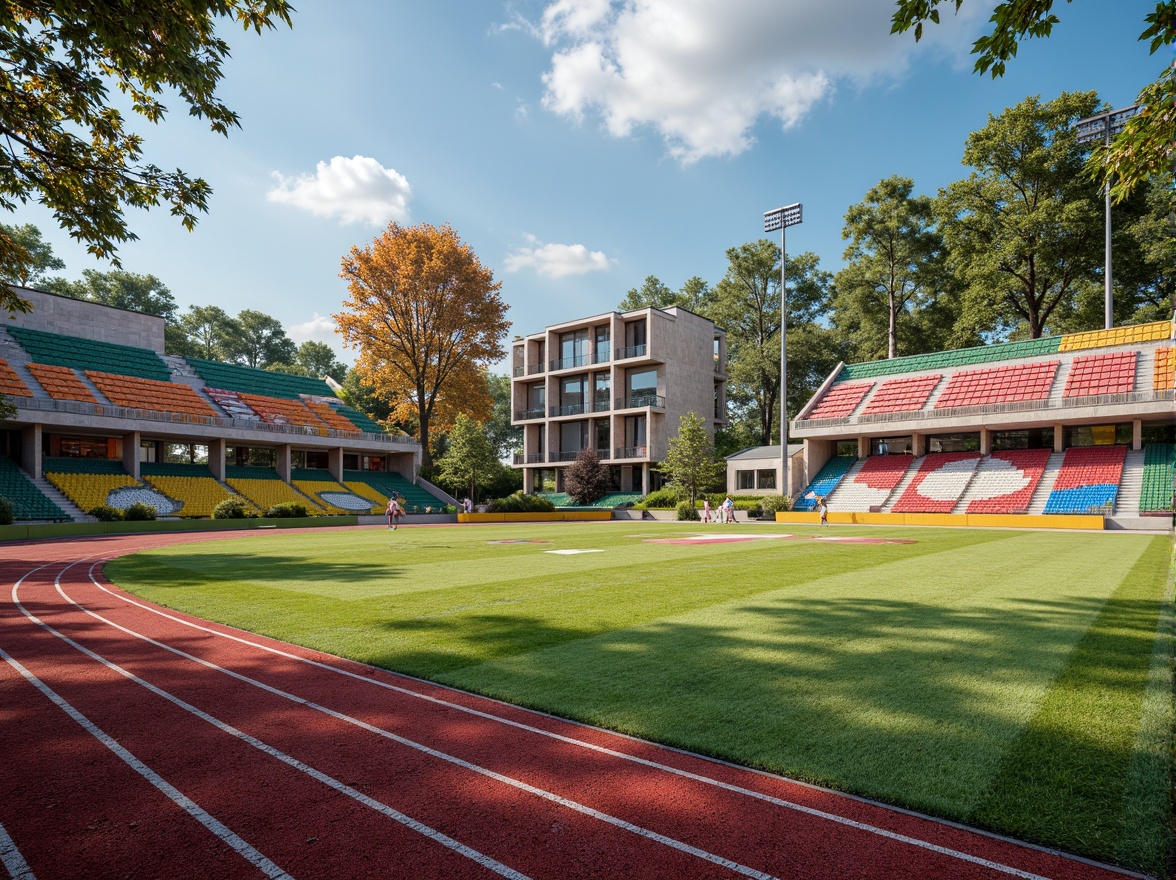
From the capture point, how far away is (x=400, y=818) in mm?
3605

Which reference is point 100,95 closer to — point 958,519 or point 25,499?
point 25,499

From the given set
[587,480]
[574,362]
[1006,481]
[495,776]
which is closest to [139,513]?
[587,480]

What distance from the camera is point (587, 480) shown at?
170ft

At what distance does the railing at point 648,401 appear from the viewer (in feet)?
175

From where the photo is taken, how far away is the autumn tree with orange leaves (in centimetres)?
4803

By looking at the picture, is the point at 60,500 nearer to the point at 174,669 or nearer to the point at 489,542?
the point at 489,542

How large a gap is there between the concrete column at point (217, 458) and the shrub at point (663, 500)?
97.7 feet

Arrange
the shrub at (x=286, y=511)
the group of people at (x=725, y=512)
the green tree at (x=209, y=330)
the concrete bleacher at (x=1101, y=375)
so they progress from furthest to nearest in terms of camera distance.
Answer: the green tree at (x=209, y=330) < the group of people at (x=725, y=512) < the shrub at (x=286, y=511) < the concrete bleacher at (x=1101, y=375)

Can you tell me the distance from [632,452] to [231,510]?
31358 millimetres

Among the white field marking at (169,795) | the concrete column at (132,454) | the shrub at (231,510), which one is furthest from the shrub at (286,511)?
the white field marking at (169,795)

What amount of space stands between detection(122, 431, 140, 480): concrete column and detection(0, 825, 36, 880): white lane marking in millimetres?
41351

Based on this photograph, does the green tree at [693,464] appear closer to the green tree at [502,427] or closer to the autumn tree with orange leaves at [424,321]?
the autumn tree with orange leaves at [424,321]

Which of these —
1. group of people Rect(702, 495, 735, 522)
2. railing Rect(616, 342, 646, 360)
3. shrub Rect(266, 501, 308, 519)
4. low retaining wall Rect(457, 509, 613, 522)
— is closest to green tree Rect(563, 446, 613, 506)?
low retaining wall Rect(457, 509, 613, 522)

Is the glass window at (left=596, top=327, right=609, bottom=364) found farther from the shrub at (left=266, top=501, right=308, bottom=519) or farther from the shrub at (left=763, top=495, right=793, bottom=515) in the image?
the shrub at (left=266, top=501, right=308, bottom=519)
